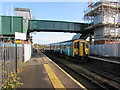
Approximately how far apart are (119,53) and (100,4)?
12738 millimetres

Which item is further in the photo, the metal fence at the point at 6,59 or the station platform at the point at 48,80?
the station platform at the point at 48,80

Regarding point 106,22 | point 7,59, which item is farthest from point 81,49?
point 7,59

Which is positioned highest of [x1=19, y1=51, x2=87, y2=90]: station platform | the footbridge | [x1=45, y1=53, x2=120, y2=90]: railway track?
the footbridge

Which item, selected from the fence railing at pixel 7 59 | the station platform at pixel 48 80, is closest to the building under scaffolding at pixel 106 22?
the station platform at pixel 48 80

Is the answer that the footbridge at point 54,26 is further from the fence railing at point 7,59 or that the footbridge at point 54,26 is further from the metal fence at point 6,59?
the metal fence at point 6,59

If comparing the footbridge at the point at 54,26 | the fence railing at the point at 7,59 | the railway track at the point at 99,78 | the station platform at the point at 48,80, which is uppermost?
the footbridge at the point at 54,26

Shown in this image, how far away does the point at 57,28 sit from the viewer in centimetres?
2539

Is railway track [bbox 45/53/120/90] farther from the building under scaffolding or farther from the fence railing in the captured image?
the building under scaffolding

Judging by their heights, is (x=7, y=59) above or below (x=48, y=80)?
above

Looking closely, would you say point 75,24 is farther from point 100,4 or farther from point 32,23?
point 32,23

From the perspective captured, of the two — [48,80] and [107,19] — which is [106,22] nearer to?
[107,19]

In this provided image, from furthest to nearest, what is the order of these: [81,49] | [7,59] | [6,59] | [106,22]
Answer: [106,22], [81,49], [7,59], [6,59]

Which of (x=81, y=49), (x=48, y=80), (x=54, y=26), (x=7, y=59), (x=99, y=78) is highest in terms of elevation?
(x=54, y=26)

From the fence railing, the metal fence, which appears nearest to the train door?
the fence railing
